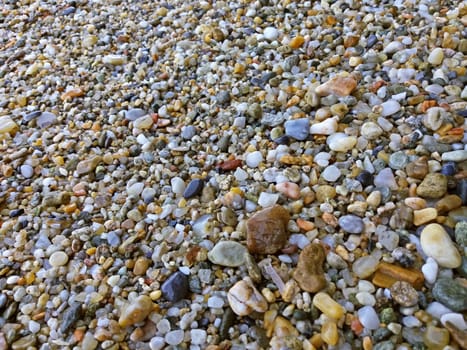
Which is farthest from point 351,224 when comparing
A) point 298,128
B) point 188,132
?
point 188,132

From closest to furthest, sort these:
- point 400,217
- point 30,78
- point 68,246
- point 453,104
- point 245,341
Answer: point 245,341 → point 400,217 → point 68,246 → point 453,104 → point 30,78

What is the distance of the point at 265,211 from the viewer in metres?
1.23

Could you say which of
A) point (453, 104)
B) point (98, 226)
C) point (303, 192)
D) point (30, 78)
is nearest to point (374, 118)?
point (453, 104)

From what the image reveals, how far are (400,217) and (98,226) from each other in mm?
785

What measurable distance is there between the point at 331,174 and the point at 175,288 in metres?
0.51

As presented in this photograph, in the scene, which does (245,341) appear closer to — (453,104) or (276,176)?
(276,176)

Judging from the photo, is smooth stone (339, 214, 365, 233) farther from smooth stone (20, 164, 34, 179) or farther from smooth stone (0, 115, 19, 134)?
smooth stone (0, 115, 19, 134)

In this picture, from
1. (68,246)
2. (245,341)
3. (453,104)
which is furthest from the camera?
(453,104)

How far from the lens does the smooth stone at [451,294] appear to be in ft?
3.34

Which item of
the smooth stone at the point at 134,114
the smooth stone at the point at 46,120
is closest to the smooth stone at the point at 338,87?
the smooth stone at the point at 134,114

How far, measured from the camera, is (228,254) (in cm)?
119

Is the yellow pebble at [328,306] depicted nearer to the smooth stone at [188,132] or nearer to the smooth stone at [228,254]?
the smooth stone at [228,254]

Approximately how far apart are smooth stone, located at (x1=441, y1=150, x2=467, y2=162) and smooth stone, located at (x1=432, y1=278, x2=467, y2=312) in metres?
0.35

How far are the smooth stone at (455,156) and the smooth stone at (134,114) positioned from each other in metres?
0.95
